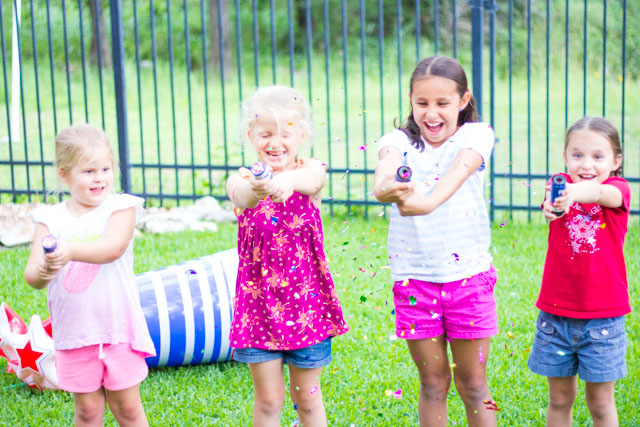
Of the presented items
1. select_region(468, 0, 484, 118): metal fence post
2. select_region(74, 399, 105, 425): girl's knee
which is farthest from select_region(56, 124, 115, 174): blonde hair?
select_region(468, 0, 484, 118): metal fence post

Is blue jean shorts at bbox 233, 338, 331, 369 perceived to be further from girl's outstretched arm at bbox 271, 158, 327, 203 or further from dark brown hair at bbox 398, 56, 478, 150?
dark brown hair at bbox 398, 56, 478, 150

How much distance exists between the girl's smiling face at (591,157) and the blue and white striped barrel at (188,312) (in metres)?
1.94

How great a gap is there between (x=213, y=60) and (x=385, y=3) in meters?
7.20

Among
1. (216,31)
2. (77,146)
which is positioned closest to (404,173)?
(77,146)

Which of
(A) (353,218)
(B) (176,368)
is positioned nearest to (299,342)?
(B) (176,368)

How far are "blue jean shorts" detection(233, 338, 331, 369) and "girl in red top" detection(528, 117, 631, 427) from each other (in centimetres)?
80

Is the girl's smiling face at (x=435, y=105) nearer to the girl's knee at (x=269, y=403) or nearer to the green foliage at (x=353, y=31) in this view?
the girl's knee at (x=269, y=403)

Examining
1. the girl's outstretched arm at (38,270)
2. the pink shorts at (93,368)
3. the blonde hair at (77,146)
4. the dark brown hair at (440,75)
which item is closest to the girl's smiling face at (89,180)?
the blonde hair at (77,146)

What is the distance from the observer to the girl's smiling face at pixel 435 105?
273 centimetres

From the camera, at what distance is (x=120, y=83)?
24.3ft

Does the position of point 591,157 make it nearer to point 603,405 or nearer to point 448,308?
point 448,308

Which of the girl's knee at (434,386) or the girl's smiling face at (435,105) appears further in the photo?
the girl's knee at (434,386)

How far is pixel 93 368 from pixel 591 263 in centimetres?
175

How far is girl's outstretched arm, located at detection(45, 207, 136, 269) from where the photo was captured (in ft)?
8.36
